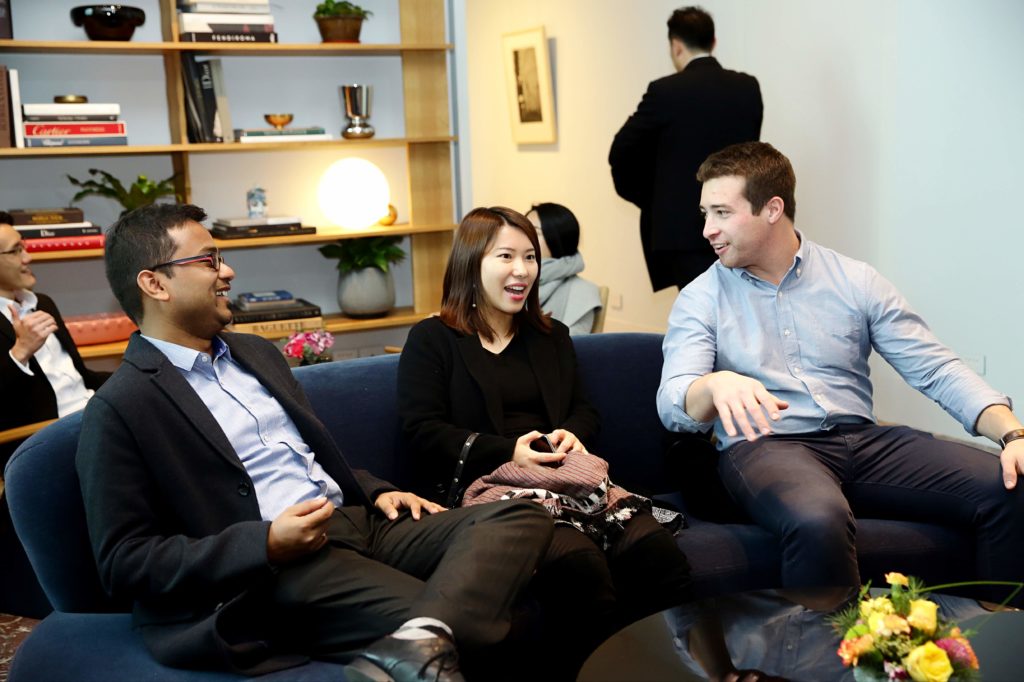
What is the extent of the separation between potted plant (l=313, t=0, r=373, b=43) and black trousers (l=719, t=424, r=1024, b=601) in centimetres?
267

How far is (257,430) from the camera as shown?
218cm

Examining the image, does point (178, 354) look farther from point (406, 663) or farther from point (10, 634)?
point (10, 634)

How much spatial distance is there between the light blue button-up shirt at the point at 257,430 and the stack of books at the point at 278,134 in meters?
2.31

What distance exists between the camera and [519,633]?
7.25 feet

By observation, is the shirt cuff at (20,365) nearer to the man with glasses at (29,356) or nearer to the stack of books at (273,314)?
the man with glasses at (29,356)

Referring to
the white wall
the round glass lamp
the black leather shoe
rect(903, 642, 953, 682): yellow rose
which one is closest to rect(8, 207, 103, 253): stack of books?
the round glass lamp

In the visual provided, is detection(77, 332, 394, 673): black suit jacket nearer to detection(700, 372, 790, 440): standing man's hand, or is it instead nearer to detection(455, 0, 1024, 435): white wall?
detection(700, 372, 790, 440): standing man's hand

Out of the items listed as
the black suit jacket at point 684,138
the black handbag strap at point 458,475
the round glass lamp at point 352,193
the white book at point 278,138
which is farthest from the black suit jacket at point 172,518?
the black suit jacket at point 684,138

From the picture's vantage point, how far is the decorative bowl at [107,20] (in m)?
4.04

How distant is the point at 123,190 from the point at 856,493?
10.0 ft

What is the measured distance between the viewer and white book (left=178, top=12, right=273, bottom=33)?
4.16m

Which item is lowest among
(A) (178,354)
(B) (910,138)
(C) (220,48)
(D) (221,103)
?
(A) (178,354)

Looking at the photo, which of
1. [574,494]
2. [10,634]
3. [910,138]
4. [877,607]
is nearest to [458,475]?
[574,494]

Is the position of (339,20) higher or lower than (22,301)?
higher
